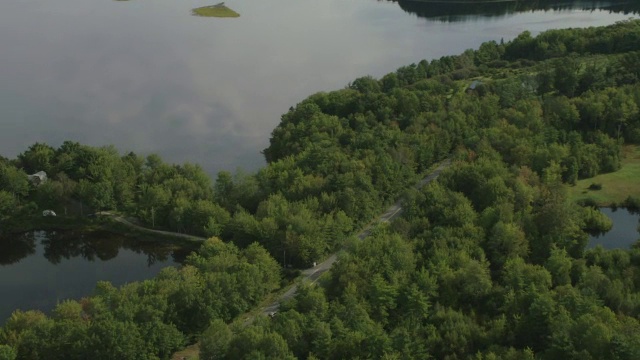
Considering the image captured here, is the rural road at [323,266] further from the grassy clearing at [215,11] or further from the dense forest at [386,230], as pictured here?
the grassy clearing at [215,11]

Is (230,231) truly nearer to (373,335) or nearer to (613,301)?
(373,335)

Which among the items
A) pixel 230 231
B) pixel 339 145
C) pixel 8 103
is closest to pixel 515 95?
pixel 339 145

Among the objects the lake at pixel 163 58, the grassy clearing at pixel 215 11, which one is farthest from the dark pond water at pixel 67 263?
the grassy clearing at pixel 215 11

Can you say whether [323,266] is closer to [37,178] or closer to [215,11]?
[37,178]

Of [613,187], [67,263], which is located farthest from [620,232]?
[67,263]

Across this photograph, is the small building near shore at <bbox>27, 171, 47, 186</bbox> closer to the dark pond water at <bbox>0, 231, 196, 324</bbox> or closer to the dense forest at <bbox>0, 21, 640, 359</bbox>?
the dense forest at <bbox>0, 21, 640, 359</bbox>
